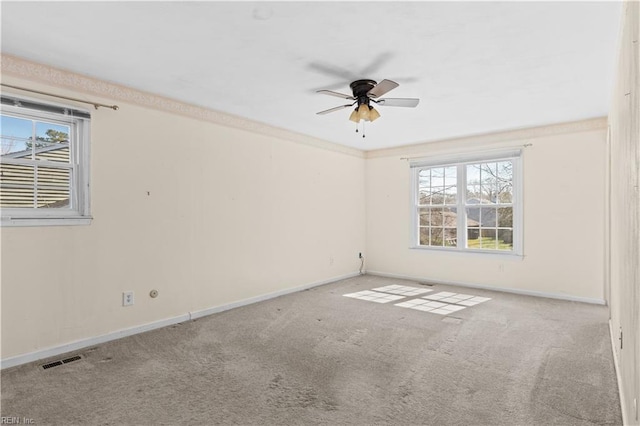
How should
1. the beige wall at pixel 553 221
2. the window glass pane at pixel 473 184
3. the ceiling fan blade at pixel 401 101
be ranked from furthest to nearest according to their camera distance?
1. the window glass pane at pixel 473 184
2. the beige wall at pixel 553 221
3. the ceiling fan blade at pixel 401 101

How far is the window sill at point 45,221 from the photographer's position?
2738 mm

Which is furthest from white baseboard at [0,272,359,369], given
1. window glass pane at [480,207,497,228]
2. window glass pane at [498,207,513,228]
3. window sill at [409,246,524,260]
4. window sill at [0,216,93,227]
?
window glass pane at [498,207,513,228]

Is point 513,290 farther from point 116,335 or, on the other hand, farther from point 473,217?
point 116,335

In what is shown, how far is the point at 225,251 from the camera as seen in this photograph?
4.29m

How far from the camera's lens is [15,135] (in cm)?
286

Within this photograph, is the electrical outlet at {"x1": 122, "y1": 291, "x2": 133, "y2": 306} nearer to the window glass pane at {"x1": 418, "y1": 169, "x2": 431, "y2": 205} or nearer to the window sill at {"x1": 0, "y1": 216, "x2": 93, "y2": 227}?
the window sill at {"x1": 0, "y1": 216, "x2": 93, "y2": 227}

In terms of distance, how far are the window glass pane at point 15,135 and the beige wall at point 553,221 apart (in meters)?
5.20

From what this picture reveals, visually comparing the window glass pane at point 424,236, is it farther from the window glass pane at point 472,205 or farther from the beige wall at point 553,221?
the beige wall at point 553,221

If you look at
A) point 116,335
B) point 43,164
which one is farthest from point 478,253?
point 43,164

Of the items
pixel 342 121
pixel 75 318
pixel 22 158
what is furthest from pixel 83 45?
pixel 342 121

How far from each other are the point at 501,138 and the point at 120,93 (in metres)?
4.97

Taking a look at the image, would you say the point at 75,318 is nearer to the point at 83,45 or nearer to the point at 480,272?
the point at 83,45

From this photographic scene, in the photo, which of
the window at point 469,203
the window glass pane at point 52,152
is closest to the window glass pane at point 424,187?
the window at point 469,203

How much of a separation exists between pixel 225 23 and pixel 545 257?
16.1 ft
